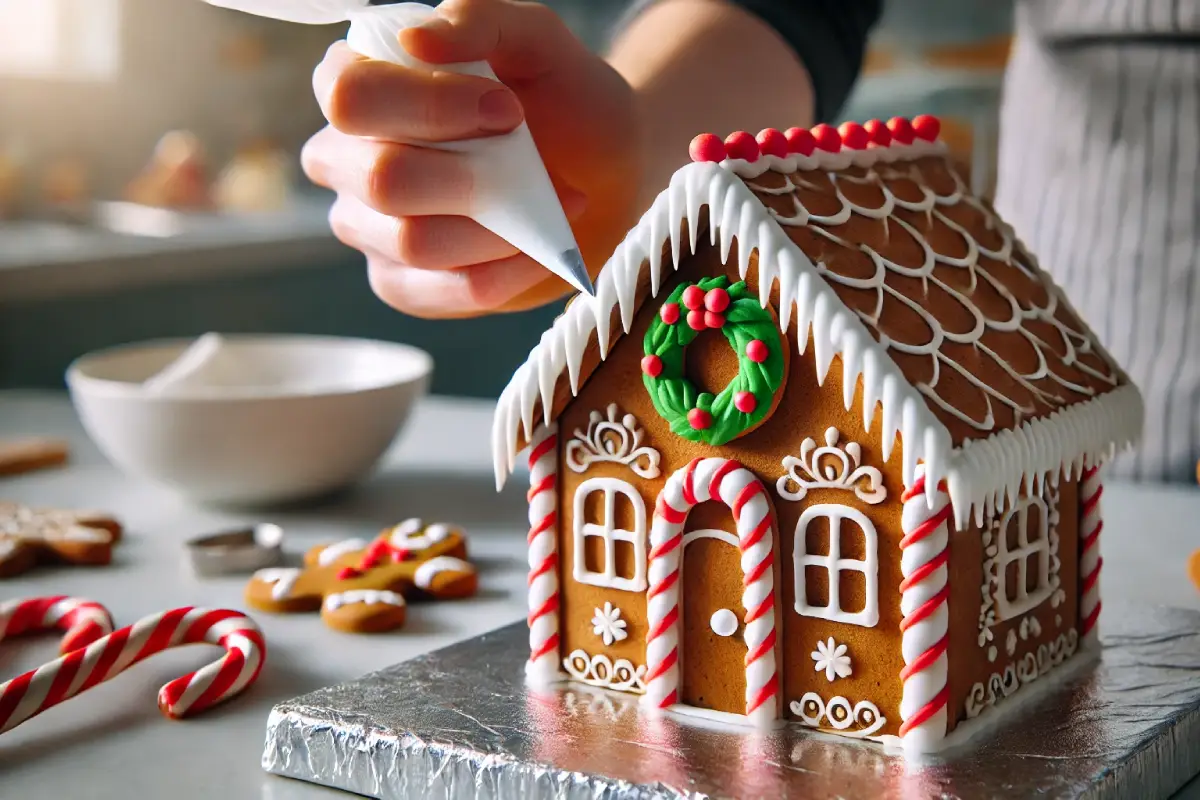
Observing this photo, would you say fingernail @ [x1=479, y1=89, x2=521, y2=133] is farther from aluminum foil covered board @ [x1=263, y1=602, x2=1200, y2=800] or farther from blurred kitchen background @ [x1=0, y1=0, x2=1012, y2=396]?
blurred kitchen background @ [x1=0, y1=0, x2=1012, y2=396]

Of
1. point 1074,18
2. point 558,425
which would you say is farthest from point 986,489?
point 1074,18

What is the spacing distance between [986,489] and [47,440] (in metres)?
1.22

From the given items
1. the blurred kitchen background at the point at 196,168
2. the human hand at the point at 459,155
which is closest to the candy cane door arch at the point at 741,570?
the human hand at the point at 459,155

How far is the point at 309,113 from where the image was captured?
4.12 m

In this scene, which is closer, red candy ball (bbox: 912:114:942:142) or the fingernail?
the fingernail

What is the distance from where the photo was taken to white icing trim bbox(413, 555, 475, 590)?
1.10 meters

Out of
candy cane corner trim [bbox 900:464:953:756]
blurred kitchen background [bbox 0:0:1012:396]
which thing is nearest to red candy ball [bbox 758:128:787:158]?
candy cane corner trim [bbox 900:464:953:756]

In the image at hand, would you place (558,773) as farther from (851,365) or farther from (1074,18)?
(1074,18)

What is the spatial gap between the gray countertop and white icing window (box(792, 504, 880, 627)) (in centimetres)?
21

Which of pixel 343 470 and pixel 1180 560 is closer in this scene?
pixel 1180 560

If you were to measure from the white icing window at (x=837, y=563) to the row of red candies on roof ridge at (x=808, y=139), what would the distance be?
0.21 meters

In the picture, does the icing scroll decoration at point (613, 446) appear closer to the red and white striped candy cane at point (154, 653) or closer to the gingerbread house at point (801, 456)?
the gingerbread house at point (801, 456)

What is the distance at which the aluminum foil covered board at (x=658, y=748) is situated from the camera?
2.38ft

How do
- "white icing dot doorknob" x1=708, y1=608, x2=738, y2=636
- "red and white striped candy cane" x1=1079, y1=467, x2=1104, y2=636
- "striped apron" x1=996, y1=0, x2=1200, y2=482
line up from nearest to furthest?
"white icing dot doorknob" x1=708, y1=608, x2=738, y2=636 → "red and white striped candy cane" x1=1079, y1=467, x2=1104, y2=636 → "striped apron" x1=996, y1=0, x2=1200, y2=482
